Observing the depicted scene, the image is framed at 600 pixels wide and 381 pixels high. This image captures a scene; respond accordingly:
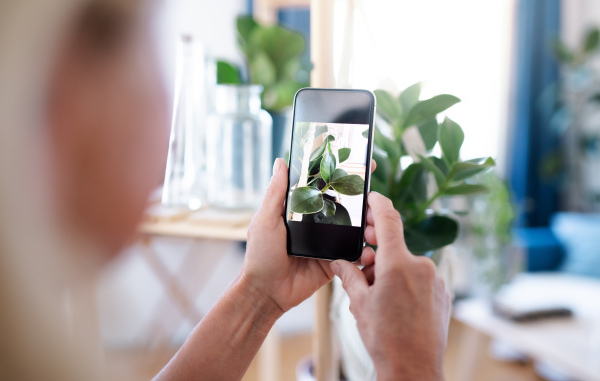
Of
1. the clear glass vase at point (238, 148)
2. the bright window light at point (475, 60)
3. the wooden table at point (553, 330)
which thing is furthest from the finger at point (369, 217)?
the bright window light at point (475, 60)

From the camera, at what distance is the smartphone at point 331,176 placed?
0.58 m

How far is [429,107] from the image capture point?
62 cm

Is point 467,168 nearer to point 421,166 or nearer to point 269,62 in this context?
point 421,166

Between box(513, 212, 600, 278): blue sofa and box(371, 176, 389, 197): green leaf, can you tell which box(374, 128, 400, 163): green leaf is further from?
box(513, 212, 600, 278): blue sofa

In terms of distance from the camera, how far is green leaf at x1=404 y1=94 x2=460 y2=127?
0.61m

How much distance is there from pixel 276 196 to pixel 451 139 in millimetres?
249

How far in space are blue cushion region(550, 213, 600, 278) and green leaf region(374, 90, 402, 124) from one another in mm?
1932

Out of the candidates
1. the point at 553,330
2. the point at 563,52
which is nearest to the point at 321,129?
the point at 553,330

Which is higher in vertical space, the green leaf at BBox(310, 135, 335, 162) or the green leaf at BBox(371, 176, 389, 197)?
the green leaf at BBox(310, 135, 335, 162)

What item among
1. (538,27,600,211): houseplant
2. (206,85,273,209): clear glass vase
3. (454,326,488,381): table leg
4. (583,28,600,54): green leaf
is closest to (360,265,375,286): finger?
(206,85,273,209): clear glass vase

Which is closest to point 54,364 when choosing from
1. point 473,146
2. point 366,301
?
point 366,301

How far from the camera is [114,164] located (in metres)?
0.33

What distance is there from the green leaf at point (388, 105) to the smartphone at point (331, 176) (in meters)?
0.05

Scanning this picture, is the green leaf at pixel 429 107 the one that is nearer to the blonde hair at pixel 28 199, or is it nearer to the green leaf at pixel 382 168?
the green leaf at pixel 382 168
